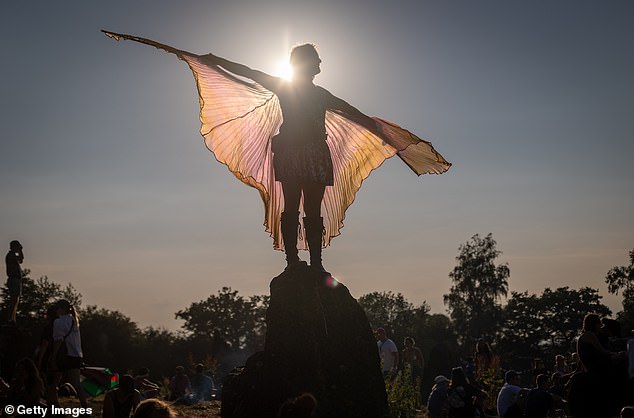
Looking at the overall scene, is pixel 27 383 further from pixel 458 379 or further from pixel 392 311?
pixel 392 311

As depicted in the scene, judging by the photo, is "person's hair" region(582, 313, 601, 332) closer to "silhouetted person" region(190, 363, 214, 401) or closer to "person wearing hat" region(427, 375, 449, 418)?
"person wearing hat" region(427, 375, 449, 418)

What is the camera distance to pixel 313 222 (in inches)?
319

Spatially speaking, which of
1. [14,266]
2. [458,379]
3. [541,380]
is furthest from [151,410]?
[14,266]

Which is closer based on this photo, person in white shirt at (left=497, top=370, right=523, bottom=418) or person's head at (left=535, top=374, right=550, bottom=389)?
person in white shirt at (left=497, top=370, right=523, bottom=418)

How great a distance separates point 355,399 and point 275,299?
4.65 ft

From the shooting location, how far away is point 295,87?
27.0 ft

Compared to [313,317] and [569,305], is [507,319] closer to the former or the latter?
[569,305]

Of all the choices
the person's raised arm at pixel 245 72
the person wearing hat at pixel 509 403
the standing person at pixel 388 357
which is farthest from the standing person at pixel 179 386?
the person's raised arm at pixel 245 72

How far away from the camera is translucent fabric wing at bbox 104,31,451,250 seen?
8.79 meters

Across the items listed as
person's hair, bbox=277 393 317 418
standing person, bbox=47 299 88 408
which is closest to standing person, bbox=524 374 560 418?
person's hair, bbox=277 393 317 418

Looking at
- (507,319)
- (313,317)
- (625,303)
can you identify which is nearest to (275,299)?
(313,317)

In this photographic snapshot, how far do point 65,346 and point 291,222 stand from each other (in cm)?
427

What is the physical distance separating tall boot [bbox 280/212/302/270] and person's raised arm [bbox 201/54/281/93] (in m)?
1.56

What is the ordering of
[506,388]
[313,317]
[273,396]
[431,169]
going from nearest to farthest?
[273,396] → [313,317] → [431,169] → [506,388]
